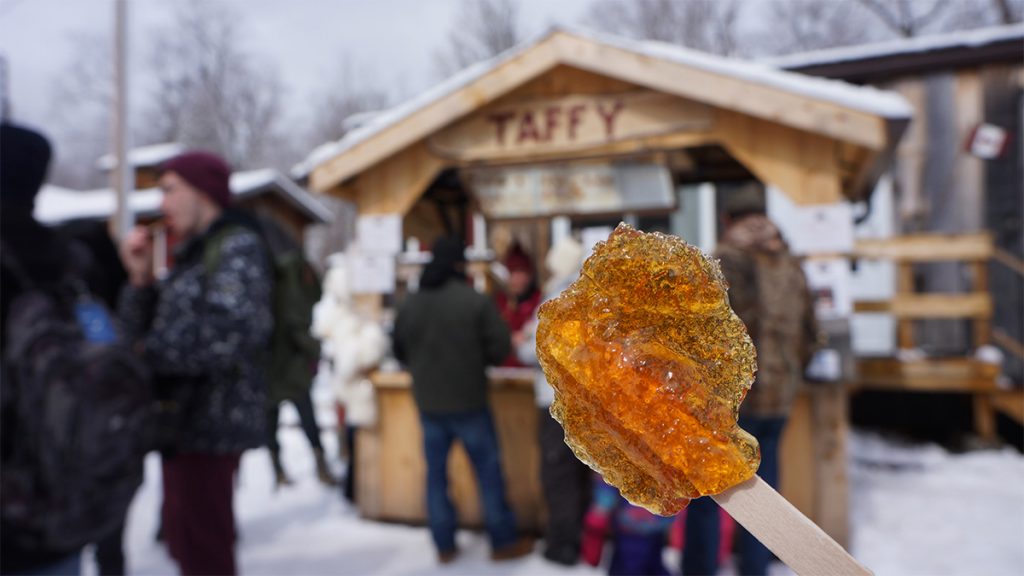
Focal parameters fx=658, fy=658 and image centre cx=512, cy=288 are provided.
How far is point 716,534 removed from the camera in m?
3.62

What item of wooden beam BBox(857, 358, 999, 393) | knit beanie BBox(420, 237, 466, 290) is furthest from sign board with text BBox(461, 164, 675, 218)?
wooden beam BBox(857, 358, 999, 393)

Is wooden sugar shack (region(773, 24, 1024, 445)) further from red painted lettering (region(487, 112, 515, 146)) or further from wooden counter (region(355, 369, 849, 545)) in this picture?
red painted lettering (region(487, 112, 515, 146))

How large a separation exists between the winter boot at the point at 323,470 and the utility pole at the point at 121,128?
12.0 ft

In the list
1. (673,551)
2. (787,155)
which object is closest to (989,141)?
(787,155)

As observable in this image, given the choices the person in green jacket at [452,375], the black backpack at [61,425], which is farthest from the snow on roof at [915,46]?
the black backpack at [61,425]

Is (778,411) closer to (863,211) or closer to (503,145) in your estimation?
(503,145)

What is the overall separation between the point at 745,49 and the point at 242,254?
20.6 metres

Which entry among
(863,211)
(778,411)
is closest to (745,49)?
(863,211)

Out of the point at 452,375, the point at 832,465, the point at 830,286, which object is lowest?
the point at 832,465

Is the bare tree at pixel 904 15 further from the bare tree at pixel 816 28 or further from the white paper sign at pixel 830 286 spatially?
the white paper sign at pixel 830 286

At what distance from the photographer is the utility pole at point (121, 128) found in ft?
25.5

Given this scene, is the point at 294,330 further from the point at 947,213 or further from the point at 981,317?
the point at 947,213

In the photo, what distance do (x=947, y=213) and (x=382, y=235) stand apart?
7232mm

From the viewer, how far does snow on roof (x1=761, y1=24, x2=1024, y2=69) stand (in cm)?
774
